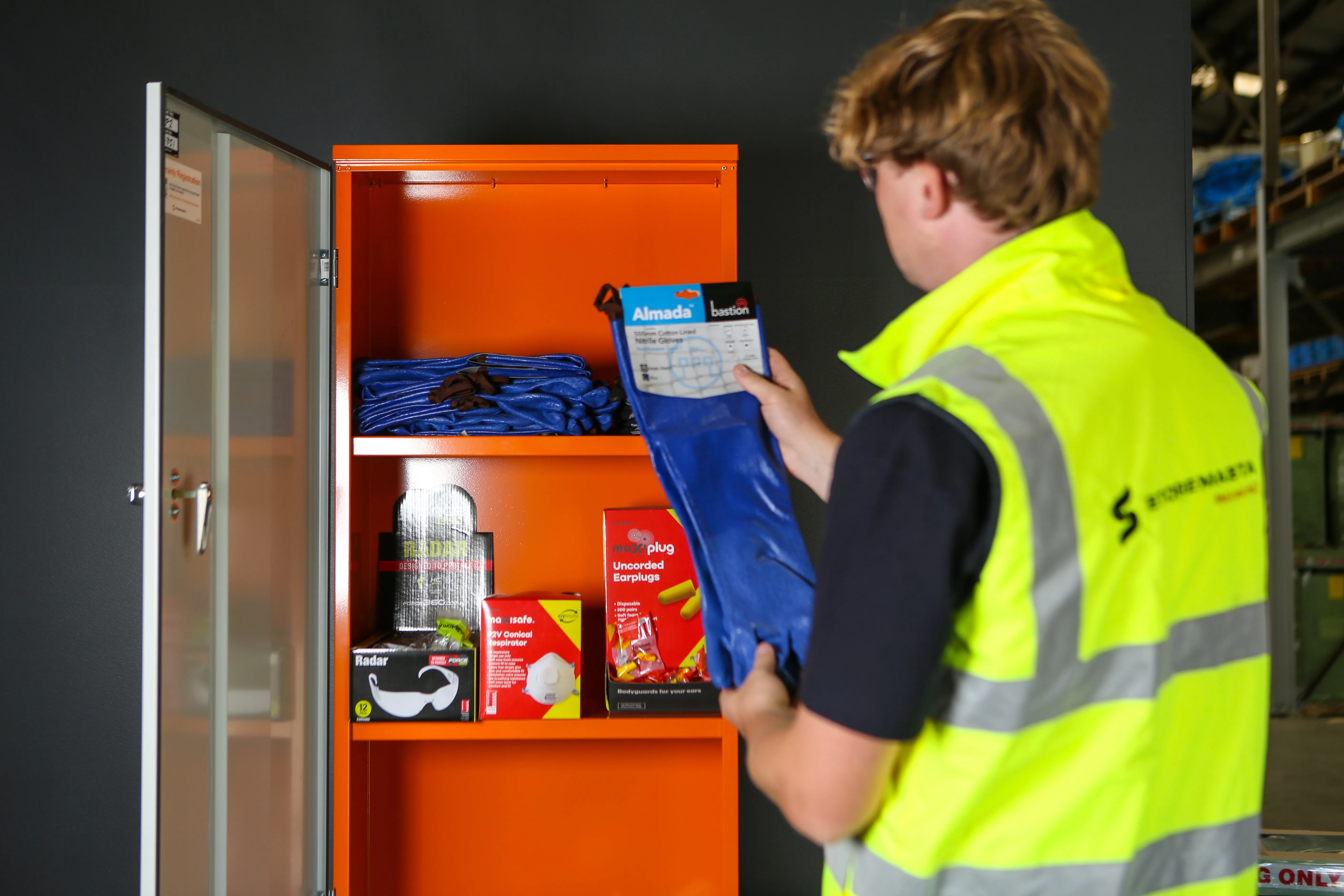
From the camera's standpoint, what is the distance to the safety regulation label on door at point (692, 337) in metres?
1.49

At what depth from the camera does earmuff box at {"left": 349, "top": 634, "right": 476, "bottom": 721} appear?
7.18 feet

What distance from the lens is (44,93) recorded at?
2.78m

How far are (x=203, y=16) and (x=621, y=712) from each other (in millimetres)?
2332

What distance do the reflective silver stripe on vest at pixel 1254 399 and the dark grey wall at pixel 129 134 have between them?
1829mm

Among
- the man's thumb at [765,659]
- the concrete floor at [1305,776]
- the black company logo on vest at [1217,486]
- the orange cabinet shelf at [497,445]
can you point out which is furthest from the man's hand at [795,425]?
the concrete floor at [1305,776]

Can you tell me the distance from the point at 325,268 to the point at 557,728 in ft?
3.97

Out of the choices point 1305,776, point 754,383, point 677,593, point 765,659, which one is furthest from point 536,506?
point 1305,776

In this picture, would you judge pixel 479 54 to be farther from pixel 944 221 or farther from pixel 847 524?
pixel 847 524

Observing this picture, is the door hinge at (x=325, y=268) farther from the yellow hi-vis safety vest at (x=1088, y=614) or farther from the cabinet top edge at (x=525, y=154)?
the yellow hi-vis safety vest at (x=1088, y=614)

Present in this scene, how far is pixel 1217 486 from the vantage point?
2.77ft

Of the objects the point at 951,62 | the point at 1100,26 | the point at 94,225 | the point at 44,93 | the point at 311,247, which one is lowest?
the point at 951,62

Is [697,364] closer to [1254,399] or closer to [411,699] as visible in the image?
[1254,399]

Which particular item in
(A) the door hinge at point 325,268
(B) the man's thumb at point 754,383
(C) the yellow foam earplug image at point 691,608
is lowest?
(C) the yellow foam earplug image at point 691,608

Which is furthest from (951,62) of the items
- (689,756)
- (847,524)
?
(689,756)
